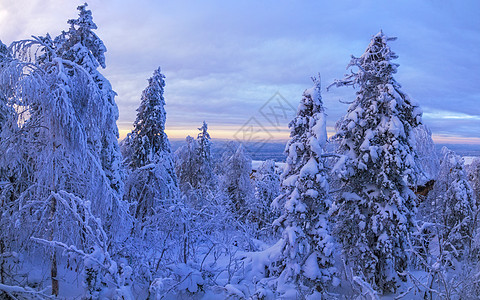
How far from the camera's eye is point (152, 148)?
2019cm

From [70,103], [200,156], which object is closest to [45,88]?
[70,103]

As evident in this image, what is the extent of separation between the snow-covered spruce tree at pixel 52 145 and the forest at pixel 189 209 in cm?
3

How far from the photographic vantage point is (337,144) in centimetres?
1483

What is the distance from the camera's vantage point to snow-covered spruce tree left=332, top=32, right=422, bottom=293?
12414 millimetres

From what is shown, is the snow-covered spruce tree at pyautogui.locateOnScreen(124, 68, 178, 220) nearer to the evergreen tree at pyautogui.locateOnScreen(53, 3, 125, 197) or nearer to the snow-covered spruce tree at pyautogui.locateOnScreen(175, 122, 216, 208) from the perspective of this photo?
the evergreen tree at pyautogui.locateOnScreen(53, 3, 125, 197)

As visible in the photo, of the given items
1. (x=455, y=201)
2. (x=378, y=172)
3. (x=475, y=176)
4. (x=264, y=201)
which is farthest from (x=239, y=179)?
(x=475, y=176)

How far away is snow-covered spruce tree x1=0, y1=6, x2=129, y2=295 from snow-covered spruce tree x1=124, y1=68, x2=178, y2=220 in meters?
10.5

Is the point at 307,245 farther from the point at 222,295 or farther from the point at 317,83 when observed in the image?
the point at 317,83

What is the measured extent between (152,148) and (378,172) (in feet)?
45.3

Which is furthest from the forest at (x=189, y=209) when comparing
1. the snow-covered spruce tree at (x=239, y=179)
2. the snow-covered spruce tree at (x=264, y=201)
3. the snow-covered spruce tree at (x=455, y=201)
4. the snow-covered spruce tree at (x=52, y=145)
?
the snow-covered spruce tree at (x=239, y=179)

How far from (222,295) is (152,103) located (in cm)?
1430

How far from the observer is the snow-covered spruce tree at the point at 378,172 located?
12.4 m

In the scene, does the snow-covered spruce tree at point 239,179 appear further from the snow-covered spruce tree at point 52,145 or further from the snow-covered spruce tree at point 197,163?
the snow-covered spruce tree at point 52,145

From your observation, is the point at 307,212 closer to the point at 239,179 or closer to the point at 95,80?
the point at 95,80
